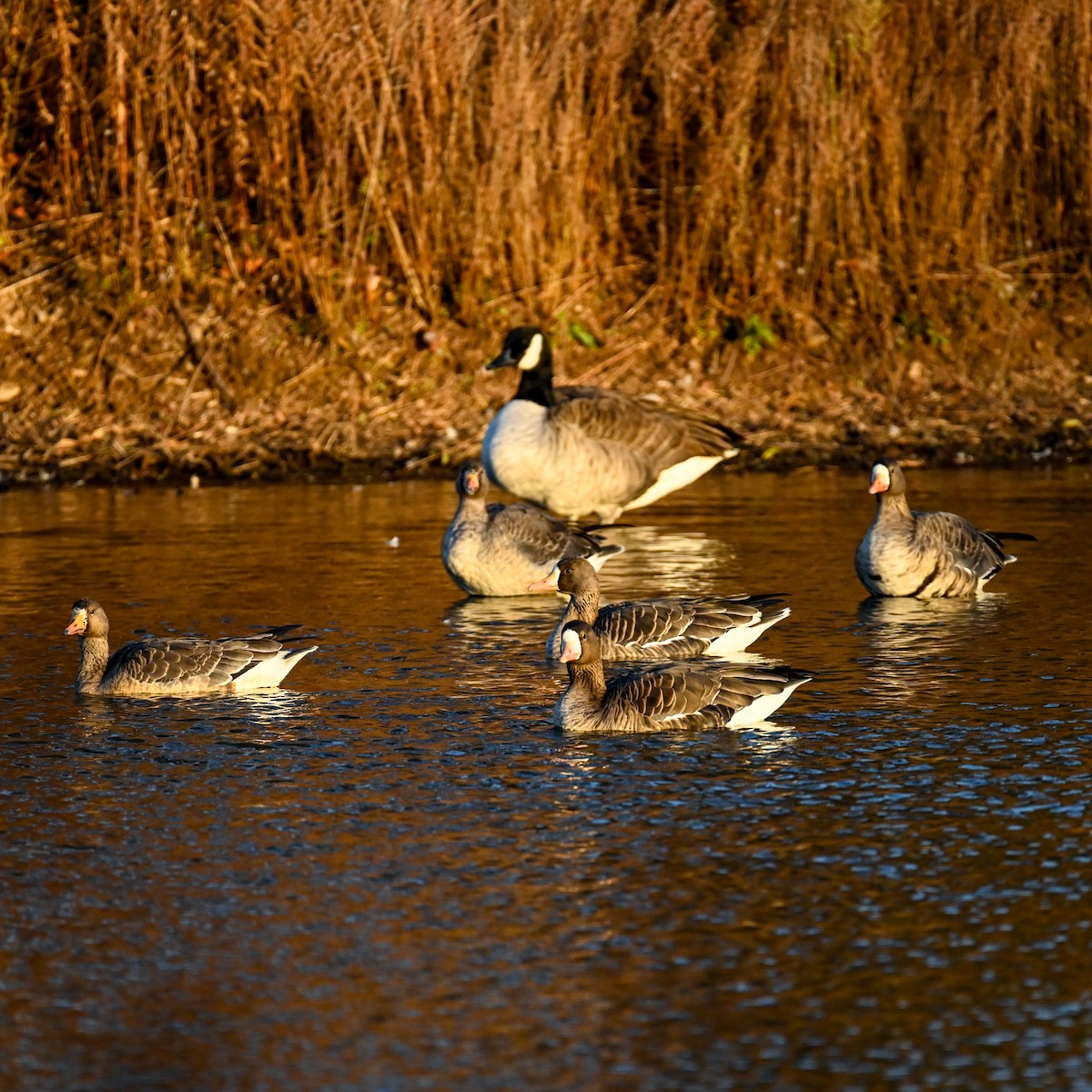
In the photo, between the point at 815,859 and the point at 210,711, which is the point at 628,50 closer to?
the point at 210,711

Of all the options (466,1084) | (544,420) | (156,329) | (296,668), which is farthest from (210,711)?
(156,329)

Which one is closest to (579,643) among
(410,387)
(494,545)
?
(494,545)

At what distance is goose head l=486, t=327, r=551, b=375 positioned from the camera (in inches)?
683

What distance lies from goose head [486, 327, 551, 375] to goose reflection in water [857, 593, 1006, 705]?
16.5 ft

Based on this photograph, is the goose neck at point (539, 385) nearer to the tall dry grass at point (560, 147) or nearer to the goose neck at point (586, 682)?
the tall dry grass at point (560, 147)

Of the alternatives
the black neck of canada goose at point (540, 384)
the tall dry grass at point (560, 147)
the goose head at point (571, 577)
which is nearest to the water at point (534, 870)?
the goose head at point (571, 577)

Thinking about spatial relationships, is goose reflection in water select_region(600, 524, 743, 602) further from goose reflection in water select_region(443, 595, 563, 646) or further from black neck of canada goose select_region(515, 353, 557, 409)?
black neck of canada goose select_region(515, 353, 557, 409)

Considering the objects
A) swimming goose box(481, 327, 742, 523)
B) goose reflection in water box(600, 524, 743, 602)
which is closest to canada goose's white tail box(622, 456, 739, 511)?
swimming goose box(481, 327, 742, 523)

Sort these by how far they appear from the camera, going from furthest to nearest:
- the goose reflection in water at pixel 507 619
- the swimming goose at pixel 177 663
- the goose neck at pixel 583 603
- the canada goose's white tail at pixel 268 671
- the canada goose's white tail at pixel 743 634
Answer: the goose reflection in water at pixel 507 619, the canada goose's white tail at pixel 743 634, the goose neck at pixel 583 603, the canada goose's white tail at pixel 268 671, the swimming goose at pixel 177 663

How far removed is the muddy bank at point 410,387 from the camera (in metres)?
20.3

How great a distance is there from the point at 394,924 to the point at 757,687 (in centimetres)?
315

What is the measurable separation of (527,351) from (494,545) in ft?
13.7

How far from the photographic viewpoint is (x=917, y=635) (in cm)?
1201

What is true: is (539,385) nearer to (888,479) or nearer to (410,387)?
(410,387)
